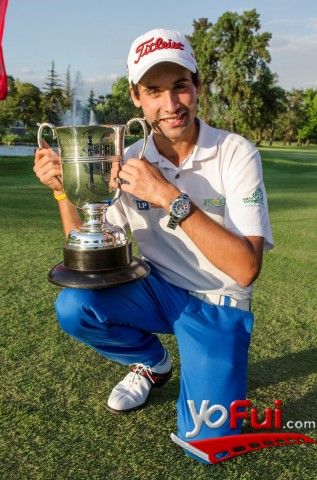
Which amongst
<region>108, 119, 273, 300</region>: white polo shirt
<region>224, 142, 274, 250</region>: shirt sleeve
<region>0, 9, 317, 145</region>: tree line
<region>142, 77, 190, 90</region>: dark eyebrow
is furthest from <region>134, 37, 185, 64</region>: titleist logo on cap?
<region>0, 9, 317, 145</region>: tree line

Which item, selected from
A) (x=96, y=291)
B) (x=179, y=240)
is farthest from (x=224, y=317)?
(x=96, y=291)

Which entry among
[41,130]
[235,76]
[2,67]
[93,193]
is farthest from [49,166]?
[235,76]

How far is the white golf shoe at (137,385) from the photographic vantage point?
245cm

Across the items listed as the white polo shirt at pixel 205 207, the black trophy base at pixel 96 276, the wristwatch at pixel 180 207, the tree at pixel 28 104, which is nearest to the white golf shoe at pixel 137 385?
the white polo shirt at pixel 205 207

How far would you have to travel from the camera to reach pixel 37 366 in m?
2.85

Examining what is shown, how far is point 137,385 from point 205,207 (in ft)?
3.00

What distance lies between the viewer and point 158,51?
2.31 m

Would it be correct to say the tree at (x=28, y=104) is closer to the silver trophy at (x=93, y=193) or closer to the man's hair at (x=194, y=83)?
the man's hair at (x=194, y=83)

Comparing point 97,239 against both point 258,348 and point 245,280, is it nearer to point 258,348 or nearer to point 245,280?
point 245,280

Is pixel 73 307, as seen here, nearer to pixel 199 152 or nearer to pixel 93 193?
pixel 93 193

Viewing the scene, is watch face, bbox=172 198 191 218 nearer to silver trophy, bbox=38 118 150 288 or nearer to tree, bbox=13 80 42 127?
silver trophy, bbox=38 118 150 288

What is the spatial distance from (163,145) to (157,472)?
1.48 m

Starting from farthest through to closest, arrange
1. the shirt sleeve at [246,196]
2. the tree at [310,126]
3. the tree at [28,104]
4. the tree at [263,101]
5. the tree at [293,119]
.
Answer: the tree at [310,126] → the tree at [293,119] → the tree at [28,104] → the tree at [263,101] → the shirt sleeve at [246,196]

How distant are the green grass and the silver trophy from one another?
65 cm
